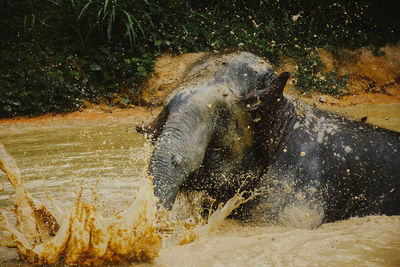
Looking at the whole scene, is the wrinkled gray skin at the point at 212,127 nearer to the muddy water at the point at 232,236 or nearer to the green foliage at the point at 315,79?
the muddy water at the point at 232,236

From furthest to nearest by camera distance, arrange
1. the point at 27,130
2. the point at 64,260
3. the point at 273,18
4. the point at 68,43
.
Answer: the point at 273,18 < the point at 68,43 < the point at 27,130 < the point at 64,260

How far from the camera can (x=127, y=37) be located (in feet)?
40.7

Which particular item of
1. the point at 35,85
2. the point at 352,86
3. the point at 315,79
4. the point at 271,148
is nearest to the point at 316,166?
the point at 271,148

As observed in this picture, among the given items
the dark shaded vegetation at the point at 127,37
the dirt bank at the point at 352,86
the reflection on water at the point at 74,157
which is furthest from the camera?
the dark shaded vegetation at the point at 127,37

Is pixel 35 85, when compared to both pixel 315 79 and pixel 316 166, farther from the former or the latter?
pixel 316 166

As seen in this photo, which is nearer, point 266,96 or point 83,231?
point 83,231

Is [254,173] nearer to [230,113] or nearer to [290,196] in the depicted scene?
[290,196]

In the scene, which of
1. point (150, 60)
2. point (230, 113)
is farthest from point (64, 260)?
point (150, 60)

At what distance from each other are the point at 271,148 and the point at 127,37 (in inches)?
394

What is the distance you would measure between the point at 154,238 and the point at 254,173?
1.30 meters

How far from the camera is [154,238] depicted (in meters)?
2.06

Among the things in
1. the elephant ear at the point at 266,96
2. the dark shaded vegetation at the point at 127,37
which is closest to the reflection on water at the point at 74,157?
the elephant ear at the point at 266,96

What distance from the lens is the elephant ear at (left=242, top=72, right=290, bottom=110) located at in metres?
2.93

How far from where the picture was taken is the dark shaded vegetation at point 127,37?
36.4ft
